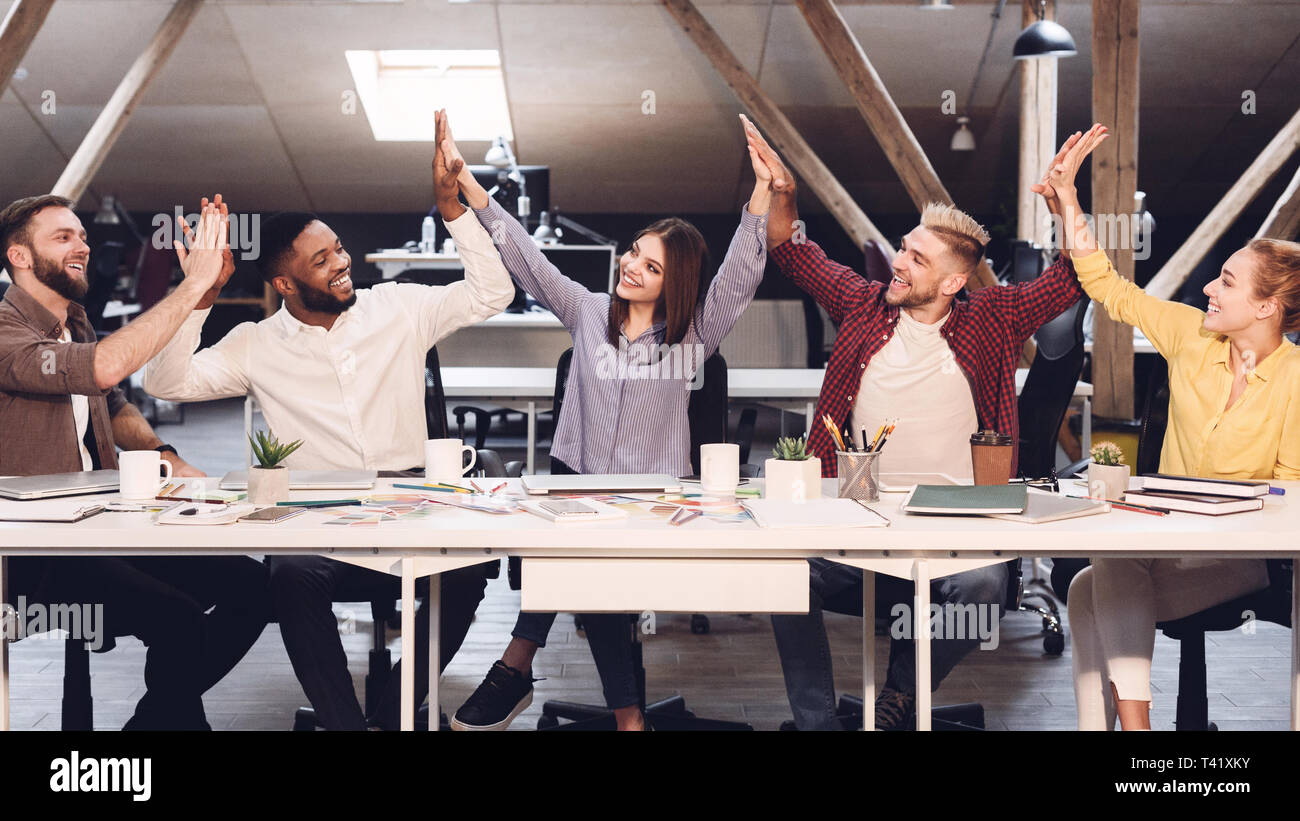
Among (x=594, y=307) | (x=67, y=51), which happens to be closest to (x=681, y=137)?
(x=67, y=51)

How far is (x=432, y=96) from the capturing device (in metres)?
8.66

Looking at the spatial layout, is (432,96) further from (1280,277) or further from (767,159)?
(1280,277)

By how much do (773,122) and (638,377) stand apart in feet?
16.2

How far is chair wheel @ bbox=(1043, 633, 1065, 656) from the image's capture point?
3.34 metres

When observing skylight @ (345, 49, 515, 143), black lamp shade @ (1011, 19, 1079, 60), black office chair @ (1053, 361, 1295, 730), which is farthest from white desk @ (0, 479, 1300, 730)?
skylight @ (345, 49, 515, 143)

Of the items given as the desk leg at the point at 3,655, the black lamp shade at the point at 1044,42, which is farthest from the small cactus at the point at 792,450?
the black lamp shade at the point at 1044,42

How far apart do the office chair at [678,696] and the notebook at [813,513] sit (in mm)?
669

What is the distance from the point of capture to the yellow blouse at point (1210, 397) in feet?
7.56

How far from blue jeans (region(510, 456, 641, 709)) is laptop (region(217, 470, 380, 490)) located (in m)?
0.42

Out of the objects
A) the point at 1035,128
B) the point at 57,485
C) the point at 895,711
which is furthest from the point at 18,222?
the point at 1035,128
